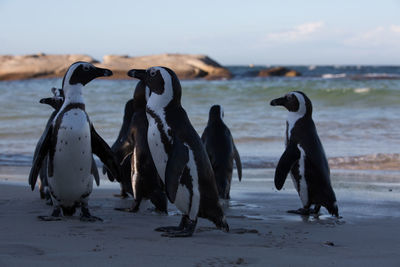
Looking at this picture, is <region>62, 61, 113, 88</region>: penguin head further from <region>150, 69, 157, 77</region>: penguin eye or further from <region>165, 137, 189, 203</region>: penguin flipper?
<region>165, 137, 189, 203</region>: penguin flipper

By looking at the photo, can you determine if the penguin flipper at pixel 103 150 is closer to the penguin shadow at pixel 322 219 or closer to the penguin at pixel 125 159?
the penguin at pixel 125 159

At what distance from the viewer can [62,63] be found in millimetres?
58688

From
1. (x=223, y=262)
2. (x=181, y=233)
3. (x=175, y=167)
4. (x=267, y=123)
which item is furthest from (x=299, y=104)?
(x=267, y=123)

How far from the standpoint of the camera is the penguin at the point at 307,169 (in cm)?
583

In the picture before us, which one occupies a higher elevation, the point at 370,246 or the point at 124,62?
the point at 124,62

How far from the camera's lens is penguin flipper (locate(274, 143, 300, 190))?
19.6ft

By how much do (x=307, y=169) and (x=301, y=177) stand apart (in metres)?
0.09

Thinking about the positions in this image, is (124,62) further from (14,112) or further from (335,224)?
(335,224)

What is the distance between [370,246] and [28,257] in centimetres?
221

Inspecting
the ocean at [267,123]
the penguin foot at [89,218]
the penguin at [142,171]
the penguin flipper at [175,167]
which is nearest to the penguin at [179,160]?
the penguin flipper at [175,167]

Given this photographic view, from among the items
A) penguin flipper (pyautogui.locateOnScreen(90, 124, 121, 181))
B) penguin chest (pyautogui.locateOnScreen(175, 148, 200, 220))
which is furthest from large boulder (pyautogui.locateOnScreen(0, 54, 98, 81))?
penguin chest (pyautogui.locateOnScreen(175, 148, 200, 220))

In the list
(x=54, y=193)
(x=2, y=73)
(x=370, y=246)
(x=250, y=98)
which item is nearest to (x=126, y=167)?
(x=54, y=193)

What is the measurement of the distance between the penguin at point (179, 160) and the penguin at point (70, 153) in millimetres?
686

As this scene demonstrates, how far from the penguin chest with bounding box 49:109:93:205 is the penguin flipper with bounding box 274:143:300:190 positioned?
1.74 metres
